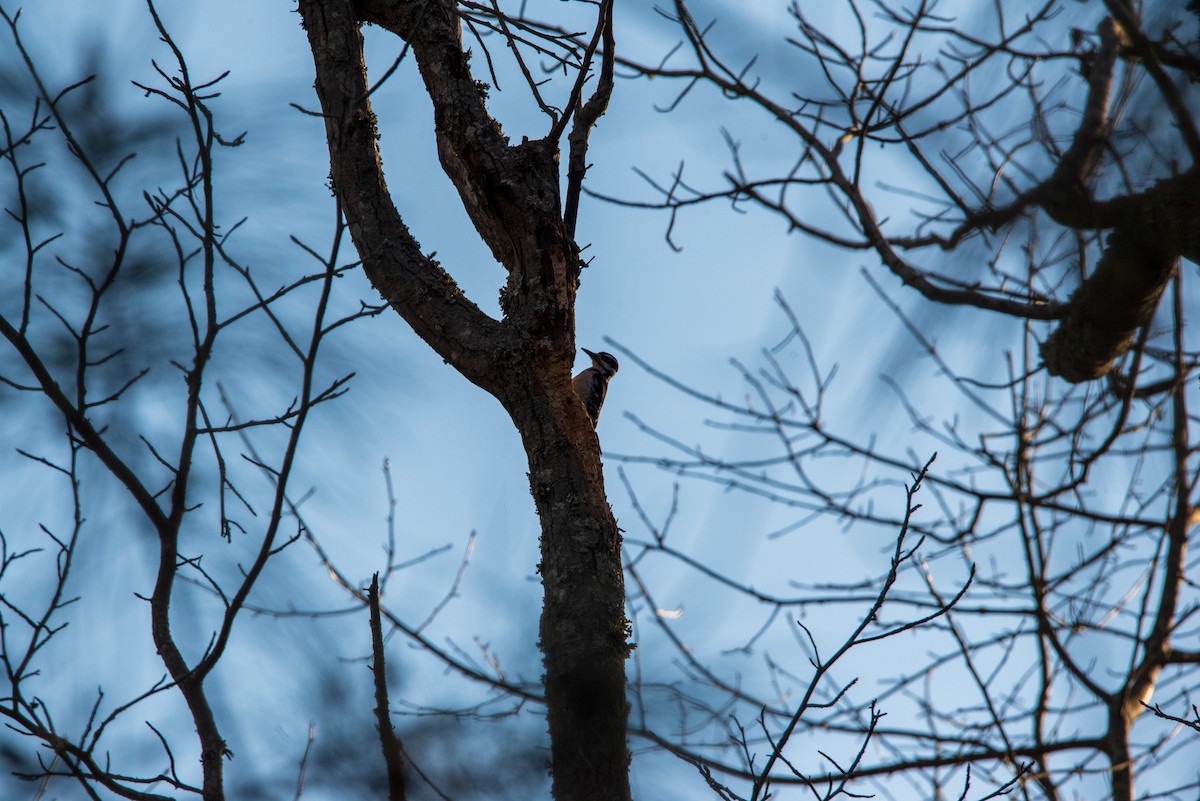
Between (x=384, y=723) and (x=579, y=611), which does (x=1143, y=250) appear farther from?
(x=579, y=611)

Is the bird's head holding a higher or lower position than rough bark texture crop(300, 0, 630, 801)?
higher

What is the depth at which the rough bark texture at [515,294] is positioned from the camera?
1.98 m

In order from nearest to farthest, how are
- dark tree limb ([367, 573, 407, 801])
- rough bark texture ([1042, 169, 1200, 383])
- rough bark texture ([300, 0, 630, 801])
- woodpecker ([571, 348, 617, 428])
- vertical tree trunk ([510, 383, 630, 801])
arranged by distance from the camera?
rough bark texture ([1042, 169, 1200, 383]) → dark tree limb ([367, 573, 407, 801]) → vertical tree trunk ([510, 383, 630, 801]) → rough bark texture ([300, 0, 630, 801]) → woodpecker ([571, 348, 617, 428])

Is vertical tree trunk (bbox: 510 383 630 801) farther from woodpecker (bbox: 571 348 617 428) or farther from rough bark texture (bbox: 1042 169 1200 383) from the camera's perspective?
woodpecker (bbox: 571 348 617 428)

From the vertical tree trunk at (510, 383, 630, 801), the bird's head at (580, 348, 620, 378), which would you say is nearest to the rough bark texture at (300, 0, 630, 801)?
the vertical tree trunk at (510, 383, 630, 801)

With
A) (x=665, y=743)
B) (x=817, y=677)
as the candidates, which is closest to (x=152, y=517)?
(x=665, y=743)

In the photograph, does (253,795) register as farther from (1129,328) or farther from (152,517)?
(1129,328)

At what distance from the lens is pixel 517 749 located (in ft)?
4.95

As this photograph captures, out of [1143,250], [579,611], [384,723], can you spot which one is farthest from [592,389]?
[1143,250]

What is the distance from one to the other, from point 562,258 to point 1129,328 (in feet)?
3.76

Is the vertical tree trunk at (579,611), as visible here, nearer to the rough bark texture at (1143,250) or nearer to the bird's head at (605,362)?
the rough bark texture at (1143,250)

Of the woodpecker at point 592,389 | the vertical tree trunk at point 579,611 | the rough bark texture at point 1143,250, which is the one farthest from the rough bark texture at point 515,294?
the woodpecker at point 592,389

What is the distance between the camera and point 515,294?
2.22 m

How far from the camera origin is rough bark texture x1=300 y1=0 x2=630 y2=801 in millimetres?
1981
